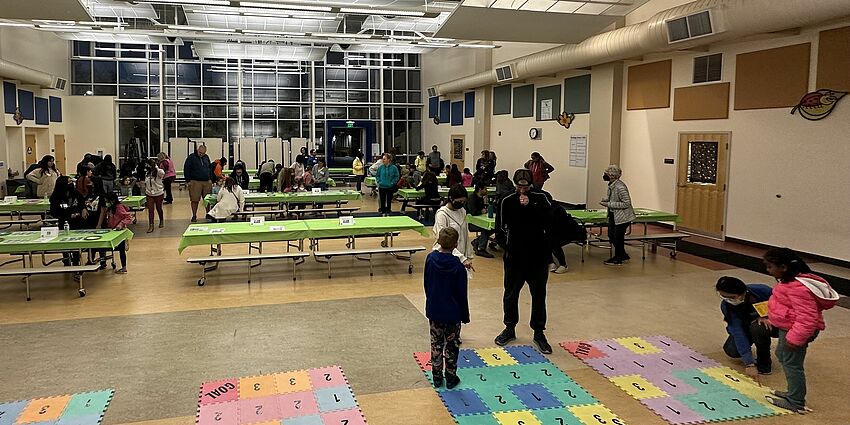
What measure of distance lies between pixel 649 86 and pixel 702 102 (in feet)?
5.05

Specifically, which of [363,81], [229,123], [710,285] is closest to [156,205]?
[710,285]

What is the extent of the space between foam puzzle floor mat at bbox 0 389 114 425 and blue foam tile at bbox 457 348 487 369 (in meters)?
2.55

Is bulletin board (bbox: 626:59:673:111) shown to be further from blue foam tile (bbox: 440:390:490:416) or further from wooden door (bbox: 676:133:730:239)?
blue foam tile (bbox: 440:390:490:416)

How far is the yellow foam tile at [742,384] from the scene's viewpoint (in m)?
4.39

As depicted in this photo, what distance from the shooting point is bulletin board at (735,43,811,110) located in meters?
9.25

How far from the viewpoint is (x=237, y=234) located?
752cm

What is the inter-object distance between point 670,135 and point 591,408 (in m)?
8.97

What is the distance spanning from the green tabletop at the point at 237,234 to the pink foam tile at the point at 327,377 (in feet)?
9.98

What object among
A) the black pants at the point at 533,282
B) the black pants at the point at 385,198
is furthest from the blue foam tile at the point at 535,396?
the black pants at the point at 385,198

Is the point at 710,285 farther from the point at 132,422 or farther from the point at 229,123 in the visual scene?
the point at 229,123

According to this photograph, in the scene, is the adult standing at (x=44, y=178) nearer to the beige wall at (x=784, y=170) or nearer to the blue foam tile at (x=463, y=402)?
the blue foam tile at (x=463, y=402)

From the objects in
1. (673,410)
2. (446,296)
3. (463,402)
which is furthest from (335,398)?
(673,410)

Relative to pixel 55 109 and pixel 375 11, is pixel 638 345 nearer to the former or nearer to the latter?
pixel 375 11

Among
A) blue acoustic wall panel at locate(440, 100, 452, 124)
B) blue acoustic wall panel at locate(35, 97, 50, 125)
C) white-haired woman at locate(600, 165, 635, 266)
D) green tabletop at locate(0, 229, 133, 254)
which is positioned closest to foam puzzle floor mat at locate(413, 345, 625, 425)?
green tabletop at locate(0, 229, 133, 254)
